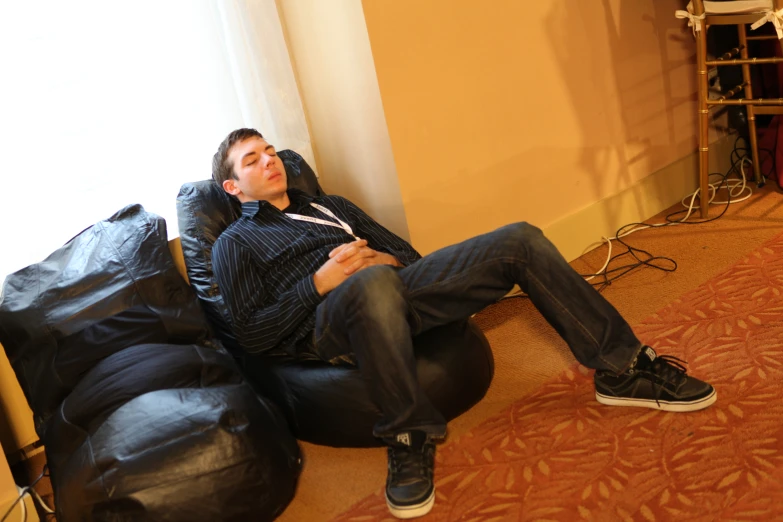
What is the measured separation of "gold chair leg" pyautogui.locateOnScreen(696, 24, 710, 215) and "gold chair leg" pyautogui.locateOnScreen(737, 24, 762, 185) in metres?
0.25

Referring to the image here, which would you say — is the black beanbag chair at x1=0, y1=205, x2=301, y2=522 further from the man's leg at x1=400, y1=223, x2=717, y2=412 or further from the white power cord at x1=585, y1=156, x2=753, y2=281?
the white power cord at x1=585, y1=156, x2=753, y2=281

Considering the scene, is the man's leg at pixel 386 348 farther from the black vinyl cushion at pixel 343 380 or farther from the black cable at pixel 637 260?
the black cable at pixel 637 260

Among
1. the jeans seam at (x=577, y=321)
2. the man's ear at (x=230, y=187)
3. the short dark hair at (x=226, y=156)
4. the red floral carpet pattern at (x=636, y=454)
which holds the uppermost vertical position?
the short dark hair at (x=226, y=156)

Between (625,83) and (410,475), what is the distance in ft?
6.41

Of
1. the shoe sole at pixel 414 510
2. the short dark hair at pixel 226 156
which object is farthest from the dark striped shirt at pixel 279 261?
the shoe sole at pixel 414 510

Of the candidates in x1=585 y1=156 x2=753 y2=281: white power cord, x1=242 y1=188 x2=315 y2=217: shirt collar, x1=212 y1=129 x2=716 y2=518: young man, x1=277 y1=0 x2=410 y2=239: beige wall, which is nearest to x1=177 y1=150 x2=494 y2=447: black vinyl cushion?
x1=212 y1=129 x2=716 y2=518: young man

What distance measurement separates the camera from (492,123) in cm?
256

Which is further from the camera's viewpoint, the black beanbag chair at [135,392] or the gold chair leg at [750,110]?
the gold chair leg at [750,110]

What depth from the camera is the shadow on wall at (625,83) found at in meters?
2.78

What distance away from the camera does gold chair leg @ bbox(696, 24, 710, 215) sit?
2.82 m

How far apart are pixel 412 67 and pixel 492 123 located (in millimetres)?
391

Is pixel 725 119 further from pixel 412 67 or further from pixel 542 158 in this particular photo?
pixel 412 67

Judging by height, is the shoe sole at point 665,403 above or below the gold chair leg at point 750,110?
below

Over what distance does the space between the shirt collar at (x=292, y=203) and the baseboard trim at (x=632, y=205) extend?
99 cm
